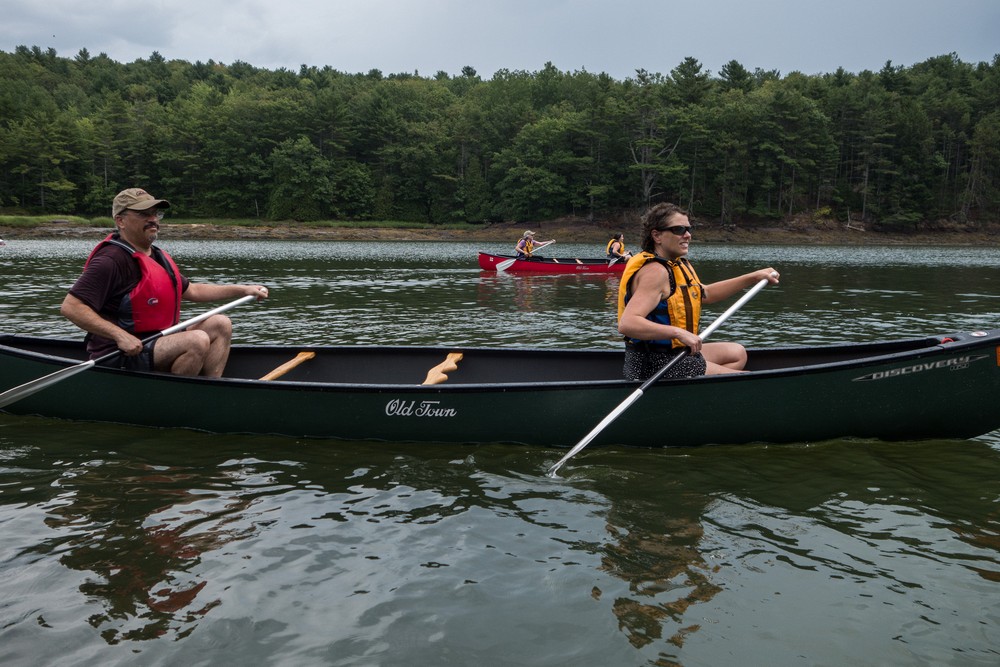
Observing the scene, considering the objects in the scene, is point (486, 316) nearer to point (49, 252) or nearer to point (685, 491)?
point (685, 491)

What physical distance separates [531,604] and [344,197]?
283 ft

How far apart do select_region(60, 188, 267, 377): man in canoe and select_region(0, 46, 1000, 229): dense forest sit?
72868mm

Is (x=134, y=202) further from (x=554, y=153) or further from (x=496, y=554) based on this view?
(x=554, y=153)

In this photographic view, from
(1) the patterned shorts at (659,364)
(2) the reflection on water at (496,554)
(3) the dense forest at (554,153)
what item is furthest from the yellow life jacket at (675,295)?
(3) the dense forest at (554,153)

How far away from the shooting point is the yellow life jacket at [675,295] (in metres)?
6.24

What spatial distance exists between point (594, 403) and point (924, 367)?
2591mm

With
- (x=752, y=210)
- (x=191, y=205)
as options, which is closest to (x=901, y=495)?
(x=752, y=210)

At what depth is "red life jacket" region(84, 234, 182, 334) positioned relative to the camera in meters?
6.70

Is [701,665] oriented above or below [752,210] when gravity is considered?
below

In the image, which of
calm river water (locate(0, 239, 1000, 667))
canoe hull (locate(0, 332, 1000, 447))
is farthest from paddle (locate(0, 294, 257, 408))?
calm river water (locate(0, 239, 1000, 667))

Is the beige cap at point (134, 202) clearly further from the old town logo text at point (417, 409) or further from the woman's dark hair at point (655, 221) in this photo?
the woman's dark hair at point (655, 221)

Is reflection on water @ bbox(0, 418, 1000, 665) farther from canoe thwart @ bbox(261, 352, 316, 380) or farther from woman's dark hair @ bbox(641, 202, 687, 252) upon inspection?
woman's dark hair @ bbox(641, 202, 687, 252)

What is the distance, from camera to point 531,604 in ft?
13.6

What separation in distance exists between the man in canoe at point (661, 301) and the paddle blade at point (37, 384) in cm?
454
